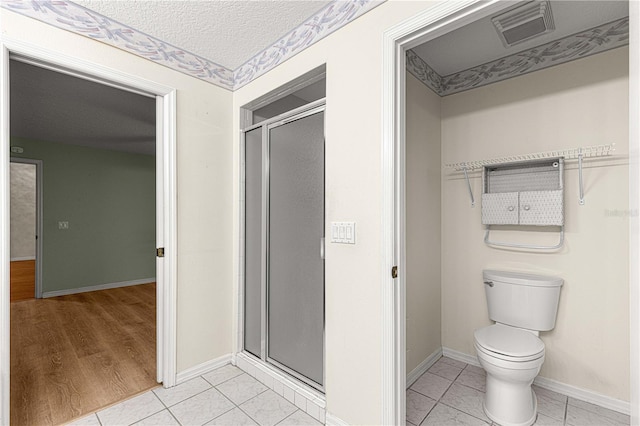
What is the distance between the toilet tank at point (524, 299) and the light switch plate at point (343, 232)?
48.6 inches

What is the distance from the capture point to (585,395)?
196cm

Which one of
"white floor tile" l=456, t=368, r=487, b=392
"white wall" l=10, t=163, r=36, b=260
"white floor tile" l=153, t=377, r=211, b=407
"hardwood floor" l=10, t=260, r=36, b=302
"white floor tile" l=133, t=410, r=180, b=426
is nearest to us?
"white floor tile" l=133, t=410, r=180, b=426

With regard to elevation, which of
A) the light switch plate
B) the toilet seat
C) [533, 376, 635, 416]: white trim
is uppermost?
the light switch plate

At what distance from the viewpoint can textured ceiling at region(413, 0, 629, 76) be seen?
5.73 feet

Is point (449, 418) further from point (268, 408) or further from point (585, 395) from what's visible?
point (268, 408)

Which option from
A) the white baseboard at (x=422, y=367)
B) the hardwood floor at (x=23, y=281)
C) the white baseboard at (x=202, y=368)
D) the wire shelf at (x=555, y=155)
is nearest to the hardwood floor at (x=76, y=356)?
the white baseboard at (x=202, y=368)

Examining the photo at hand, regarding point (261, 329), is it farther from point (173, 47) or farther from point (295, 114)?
point (173, 47)

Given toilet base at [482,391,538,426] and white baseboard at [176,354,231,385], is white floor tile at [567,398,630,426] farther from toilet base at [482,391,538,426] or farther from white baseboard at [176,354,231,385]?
white baseboard at [176,354,231,385]

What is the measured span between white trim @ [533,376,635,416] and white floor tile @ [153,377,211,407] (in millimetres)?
2303

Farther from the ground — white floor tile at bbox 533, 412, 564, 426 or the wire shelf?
the wire shelf

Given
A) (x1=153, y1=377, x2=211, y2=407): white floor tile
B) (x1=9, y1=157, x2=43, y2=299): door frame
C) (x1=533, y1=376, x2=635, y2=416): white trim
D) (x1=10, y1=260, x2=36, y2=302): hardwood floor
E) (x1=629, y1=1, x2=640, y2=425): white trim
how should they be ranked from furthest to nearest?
(x1=10, y1=260, x2=36, y2=302): hardwood floor < (x1=9, y1=157, x2=43, y2=299): door frame < (x1=153, y1=377, x2=211, y2=407): white floor tile < (x1=533, y1=376, x2=635, y2=416): white trim < (x1=629, y1=1, x2=640, y2=425): white trim

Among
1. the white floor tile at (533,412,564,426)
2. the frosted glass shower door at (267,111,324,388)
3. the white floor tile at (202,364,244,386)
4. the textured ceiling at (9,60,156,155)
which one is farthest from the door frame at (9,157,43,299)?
the white floor tile at (533,412,564,426)

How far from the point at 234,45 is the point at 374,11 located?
1040 millimetres

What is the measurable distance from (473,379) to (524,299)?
27.3 inches
